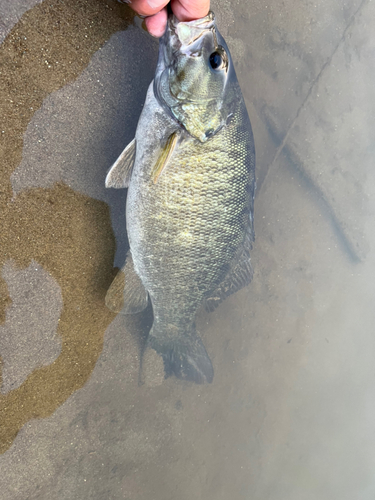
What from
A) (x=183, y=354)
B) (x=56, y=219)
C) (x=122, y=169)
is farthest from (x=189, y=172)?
(x=183, y=354)

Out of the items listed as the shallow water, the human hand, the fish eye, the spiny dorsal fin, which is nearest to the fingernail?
the human hand

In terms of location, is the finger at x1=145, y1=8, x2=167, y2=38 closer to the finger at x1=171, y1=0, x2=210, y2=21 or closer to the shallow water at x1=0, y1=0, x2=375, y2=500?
the finger at x1=171, y1=0, x2=210, y2=21

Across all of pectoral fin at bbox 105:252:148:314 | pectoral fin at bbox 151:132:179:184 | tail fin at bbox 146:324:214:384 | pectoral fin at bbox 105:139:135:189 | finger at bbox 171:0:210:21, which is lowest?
tail fin at bbox 146:324:214:384

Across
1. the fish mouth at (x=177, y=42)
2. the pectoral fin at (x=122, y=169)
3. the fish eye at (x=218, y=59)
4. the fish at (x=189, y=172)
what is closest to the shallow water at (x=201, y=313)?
the pectoral fin at (x=122, y=169)

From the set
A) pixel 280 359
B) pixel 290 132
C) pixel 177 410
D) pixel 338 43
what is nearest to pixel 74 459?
pixel 177 410

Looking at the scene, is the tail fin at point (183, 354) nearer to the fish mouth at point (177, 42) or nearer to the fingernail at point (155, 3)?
the fish mouth at point (177, 42)

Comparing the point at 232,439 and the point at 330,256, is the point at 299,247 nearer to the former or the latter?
the point at 330,256

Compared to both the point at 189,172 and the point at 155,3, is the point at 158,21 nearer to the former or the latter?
the point at 155,3
